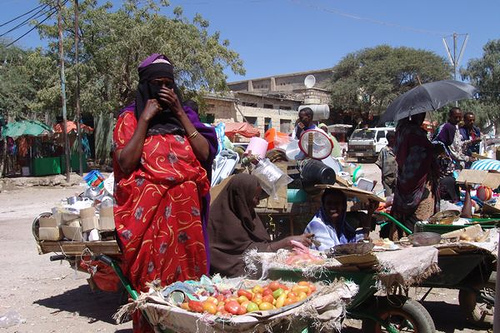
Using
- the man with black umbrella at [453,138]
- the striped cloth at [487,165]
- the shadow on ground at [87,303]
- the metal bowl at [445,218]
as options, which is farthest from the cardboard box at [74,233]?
the man with black umbrella at [453,138]

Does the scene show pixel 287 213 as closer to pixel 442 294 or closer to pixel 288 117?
pixel 442 294

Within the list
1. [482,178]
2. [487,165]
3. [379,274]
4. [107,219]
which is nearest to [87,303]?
[107,219]

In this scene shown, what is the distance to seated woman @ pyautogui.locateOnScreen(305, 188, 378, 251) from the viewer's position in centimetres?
392

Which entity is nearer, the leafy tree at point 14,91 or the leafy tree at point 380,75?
the leafy tree at point 14,91

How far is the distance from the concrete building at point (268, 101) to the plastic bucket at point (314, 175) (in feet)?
56.7

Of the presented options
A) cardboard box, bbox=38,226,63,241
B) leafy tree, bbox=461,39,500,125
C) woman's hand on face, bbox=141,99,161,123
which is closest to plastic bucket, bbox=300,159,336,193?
woman's hand on face, bbox=141,99,161,123

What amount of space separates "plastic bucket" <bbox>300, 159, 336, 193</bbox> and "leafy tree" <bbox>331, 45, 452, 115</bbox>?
31.9 metres

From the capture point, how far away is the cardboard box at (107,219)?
4500 mm

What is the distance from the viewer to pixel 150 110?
2.85m

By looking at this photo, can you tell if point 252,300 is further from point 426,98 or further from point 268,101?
point 268,101

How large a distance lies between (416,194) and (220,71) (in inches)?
691

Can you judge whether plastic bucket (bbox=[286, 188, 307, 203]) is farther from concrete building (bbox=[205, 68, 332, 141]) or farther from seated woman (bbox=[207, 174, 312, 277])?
concrete building (bbox=[205, 68, 332, 141])

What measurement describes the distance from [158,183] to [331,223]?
67.1 inches

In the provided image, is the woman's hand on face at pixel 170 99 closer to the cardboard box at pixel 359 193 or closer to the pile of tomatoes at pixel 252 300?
the pile of tomatoes at pixel 252 300
